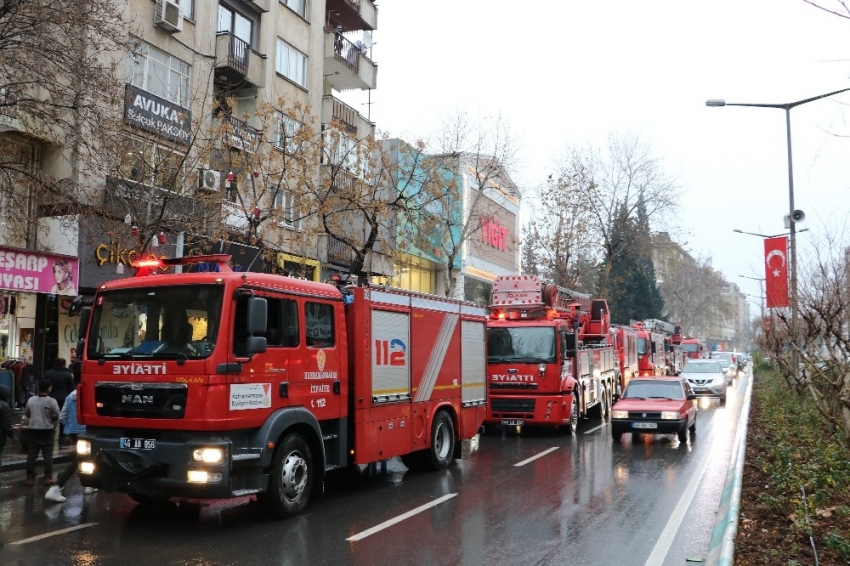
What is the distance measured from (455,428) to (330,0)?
23.0 metres

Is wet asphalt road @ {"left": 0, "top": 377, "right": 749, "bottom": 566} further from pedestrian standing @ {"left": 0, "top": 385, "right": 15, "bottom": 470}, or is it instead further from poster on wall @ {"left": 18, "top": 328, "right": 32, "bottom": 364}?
poster on wall @ {"left": 18, "top": 328, "right": 32, "bottom": 364}

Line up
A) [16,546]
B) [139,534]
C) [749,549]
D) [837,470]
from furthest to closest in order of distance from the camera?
1. [837,470]
2. [139,534]
3. [16,546]
4. [749,549]

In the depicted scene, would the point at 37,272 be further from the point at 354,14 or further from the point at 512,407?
the point at 354,14

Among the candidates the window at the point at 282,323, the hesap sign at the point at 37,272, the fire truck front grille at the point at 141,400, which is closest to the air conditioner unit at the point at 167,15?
the hesap sign at the point at 37,272

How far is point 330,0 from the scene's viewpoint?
30875 mm

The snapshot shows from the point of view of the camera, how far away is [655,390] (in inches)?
697

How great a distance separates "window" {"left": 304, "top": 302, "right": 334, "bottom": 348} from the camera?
379 inches

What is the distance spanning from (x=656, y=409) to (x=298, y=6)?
20.6m

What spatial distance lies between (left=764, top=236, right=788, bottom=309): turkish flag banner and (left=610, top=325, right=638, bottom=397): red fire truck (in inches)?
262

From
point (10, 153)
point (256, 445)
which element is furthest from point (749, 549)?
point (10, 153)

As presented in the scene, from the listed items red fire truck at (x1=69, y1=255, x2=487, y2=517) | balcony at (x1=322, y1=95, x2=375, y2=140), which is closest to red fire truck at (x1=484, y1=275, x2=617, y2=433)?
red fire truck at (x1=69, y1=255, x2=487, y2=517)

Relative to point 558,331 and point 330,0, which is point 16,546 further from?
point 330,0

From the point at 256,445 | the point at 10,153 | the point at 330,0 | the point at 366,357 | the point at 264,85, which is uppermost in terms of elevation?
the point at 330,0

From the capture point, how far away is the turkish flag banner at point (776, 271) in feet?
62.0
